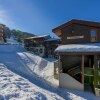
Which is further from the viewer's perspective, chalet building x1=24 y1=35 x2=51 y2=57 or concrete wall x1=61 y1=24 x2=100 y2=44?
chalet building x1=24 y1=35 x2=51 y2=57

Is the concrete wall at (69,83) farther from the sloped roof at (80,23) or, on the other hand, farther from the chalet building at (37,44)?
the chalet building at (37,44)

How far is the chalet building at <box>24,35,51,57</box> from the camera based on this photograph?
1631 inches

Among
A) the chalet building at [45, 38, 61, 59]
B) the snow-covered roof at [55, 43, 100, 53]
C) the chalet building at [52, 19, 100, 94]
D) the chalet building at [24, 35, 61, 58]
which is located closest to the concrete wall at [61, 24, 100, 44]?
the chalet building at [52, 19, 100, 94]

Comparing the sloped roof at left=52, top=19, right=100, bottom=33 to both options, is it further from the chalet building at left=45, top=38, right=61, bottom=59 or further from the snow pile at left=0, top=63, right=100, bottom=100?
the chalet building at left=45, top=38, right=61, bottom=59

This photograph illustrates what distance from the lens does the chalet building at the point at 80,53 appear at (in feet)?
55.9

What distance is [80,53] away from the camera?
17.3 m

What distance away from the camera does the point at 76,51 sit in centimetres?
1733

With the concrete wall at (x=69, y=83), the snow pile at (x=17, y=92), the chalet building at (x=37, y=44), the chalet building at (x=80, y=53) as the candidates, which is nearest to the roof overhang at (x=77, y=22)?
the chalet building at (x=80, y=53)

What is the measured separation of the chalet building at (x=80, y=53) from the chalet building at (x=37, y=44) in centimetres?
1987

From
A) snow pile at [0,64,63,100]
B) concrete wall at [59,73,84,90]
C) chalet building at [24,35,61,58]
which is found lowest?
concrete wall at [59,73,84,90]

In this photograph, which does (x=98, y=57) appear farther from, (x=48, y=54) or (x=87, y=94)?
(x=48, y=54)

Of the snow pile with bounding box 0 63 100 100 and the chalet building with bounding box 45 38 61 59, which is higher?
the chalet building with bounding box 45 38 61 59

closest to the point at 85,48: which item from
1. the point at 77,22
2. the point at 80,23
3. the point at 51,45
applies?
the point at 80,23

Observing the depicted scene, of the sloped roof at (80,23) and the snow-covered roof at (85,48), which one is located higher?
the sloped roof at (80,23)
